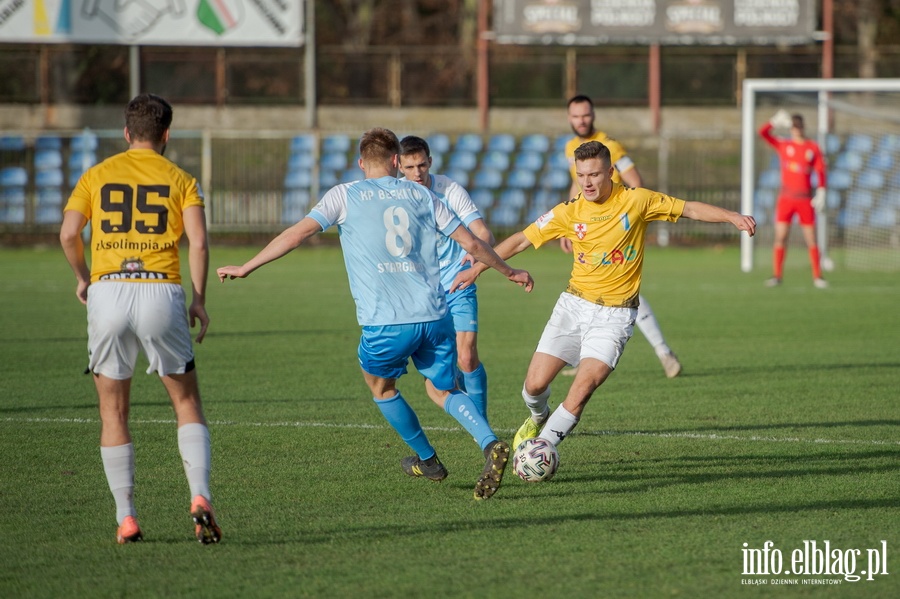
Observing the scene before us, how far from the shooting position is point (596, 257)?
6.79 m

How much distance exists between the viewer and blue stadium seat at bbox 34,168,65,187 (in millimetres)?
27000

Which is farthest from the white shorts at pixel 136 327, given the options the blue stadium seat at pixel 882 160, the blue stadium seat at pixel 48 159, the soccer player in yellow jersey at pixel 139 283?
the blue stadium seat at pixel 48 159

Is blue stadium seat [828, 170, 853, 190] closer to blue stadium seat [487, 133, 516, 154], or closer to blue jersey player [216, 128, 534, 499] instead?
blue stadium seat [487, 133, 516, 154]

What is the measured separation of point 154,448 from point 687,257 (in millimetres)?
18101

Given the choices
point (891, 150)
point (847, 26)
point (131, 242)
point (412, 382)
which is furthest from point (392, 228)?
point (847, 26)

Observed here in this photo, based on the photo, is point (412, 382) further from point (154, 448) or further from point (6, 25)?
point (6, 25)

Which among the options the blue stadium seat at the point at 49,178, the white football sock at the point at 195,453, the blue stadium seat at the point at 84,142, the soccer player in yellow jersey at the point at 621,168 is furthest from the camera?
the blue stadium seat at the point at 49,178

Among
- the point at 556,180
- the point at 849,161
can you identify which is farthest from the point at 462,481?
the point at 556,180

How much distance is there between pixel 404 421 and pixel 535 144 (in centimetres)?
2300

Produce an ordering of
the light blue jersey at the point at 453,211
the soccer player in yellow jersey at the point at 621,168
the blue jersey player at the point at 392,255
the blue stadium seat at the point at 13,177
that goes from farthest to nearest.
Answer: the blue stadium seat at the point at 13,177 → the soccer player in yellow jersey at the point at 621,168 → the light blue jersey at the point at 453,211 → the blue jersey player at the point at 392,255

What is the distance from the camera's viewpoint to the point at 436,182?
7.43 m

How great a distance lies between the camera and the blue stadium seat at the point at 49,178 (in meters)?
27.0

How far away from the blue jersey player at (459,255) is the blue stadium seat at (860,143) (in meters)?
17.5

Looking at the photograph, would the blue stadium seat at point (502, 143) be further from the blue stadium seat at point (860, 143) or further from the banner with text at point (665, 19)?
the blue stadium seat at point (860, 143)
